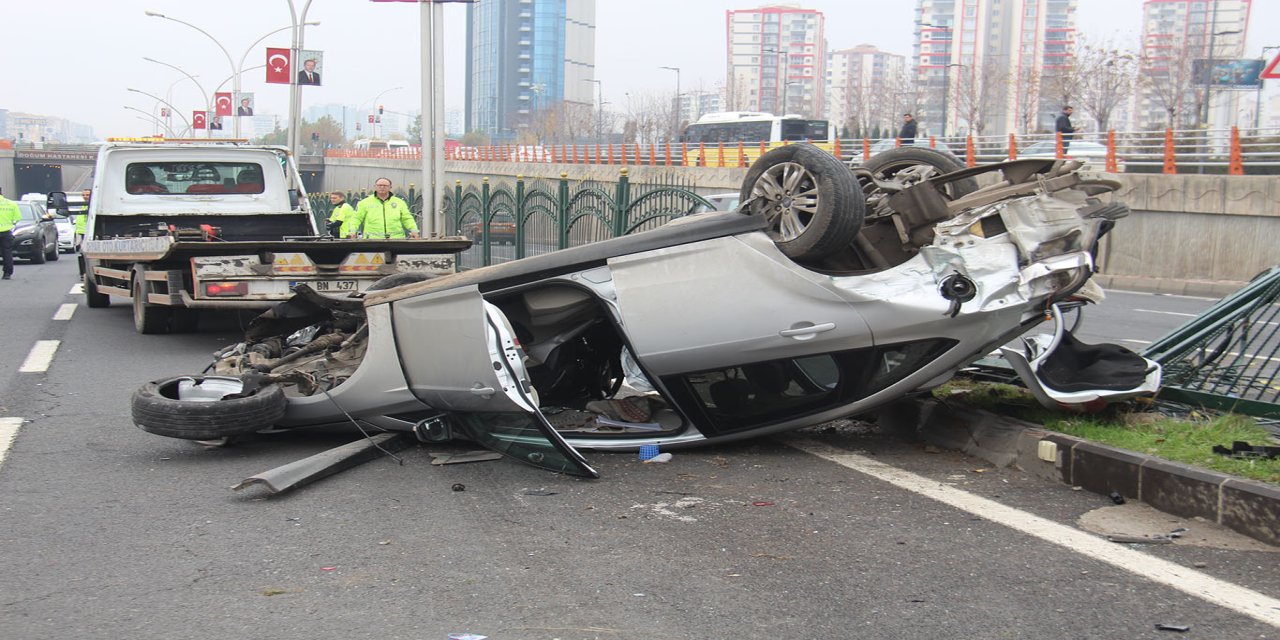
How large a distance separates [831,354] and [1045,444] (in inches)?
45.2

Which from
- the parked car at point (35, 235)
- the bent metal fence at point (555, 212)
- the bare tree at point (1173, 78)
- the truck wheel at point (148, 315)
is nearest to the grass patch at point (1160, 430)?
the bent metal fence at point (555, 212)

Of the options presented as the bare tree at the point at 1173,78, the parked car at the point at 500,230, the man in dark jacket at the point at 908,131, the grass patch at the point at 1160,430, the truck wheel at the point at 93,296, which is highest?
the bare tree at the point at 1173,78

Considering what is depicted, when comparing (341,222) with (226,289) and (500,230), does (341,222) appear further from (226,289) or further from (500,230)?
(226,289)

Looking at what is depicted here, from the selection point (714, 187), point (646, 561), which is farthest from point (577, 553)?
point (714, 187)

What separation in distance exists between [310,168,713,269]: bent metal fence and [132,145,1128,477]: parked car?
580 centimetres

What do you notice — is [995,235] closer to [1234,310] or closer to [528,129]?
[1234,310]

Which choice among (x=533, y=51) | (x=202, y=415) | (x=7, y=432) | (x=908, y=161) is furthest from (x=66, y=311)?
(x=533, y=51)

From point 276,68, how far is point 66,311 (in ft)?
46.5

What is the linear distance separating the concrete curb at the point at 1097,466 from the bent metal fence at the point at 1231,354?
1.07 metres

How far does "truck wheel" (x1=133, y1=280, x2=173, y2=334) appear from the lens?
1177 centimetres

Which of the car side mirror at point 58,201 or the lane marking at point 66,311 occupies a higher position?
the car side mirror at point 58,201

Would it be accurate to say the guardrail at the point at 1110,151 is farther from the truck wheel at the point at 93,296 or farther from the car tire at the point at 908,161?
the truck wheel at the point at 93,296

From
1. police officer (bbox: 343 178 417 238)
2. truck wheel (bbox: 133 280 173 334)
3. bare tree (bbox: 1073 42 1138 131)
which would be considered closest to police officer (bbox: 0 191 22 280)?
police officer (bbox: 343 178 417 238)

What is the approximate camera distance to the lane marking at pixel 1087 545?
3893mm
